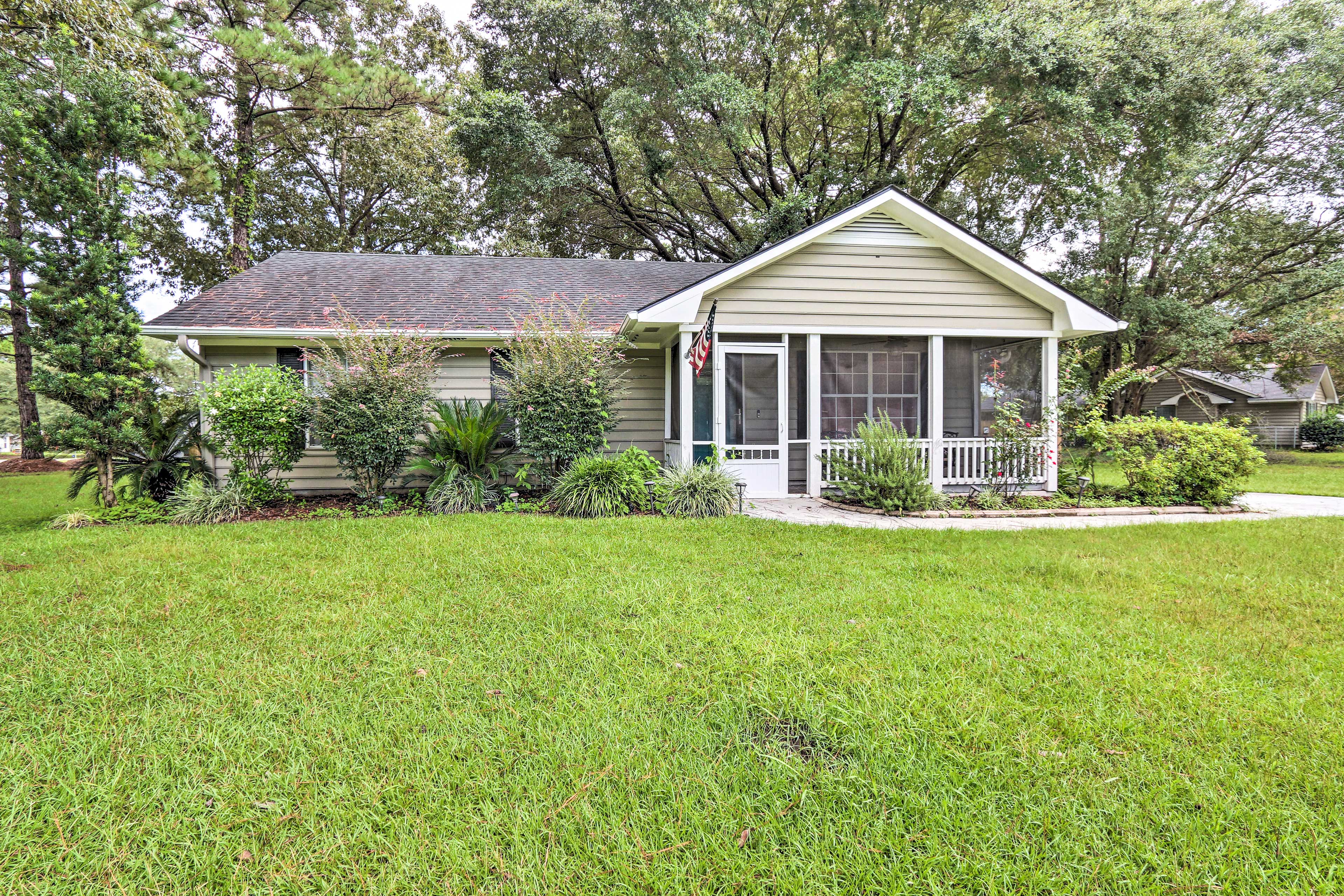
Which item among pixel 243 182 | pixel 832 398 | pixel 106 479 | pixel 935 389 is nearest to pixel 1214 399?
pixel 935 389

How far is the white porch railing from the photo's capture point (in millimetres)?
8133

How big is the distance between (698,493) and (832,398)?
4.09 meters

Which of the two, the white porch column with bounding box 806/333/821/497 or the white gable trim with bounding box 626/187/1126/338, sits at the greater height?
the white gable trim with bounding box 626/187/1126/338

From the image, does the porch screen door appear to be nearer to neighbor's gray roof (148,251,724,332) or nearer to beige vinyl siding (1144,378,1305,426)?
A: neighbor's gray roof (148,251,724,332)

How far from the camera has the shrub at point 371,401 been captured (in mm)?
6887

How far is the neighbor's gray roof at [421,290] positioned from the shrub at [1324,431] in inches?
1164

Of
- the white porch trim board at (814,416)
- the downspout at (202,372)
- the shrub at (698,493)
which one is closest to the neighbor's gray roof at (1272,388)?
the white porch trim board at (814,416)

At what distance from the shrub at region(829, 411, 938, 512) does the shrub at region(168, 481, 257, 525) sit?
7.89 meters

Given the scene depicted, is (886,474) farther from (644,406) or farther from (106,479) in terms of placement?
(106,479)

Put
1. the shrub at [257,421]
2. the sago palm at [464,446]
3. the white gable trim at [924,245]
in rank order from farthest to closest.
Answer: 1. the white gable trim at [924,245]
2. the sago palm at [464,446]
3. the shrub at [257,421]

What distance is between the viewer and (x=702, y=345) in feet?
23.5

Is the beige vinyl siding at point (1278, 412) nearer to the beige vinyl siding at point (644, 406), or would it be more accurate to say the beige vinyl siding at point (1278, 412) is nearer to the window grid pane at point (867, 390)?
the window grid pane at point (867, 390)

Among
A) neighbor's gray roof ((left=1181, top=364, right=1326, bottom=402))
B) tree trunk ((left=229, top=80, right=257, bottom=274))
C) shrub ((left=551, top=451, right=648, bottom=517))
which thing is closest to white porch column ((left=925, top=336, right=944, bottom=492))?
shrub ((left=551, top=451, right=648, bottom=517))

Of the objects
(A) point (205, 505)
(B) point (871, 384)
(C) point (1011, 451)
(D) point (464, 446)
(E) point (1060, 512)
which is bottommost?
(E) point (1060, 512)
